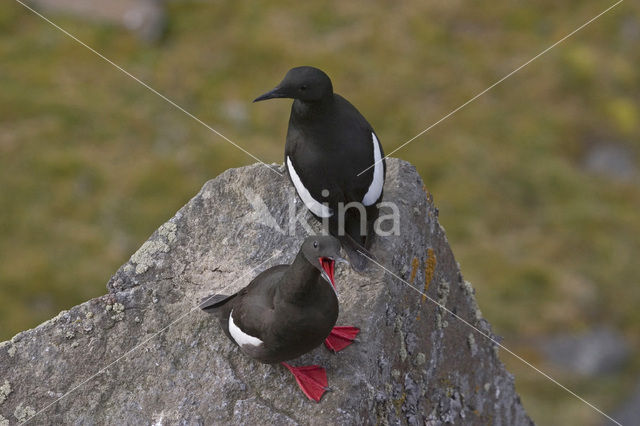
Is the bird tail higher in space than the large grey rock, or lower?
higher

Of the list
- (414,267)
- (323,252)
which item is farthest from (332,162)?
(323,252)

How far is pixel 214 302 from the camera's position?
5.28 meters

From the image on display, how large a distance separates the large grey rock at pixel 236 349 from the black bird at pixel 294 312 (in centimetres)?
26

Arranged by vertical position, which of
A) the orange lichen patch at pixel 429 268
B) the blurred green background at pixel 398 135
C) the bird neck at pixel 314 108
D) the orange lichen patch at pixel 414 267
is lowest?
the blurred green background at pixel 398 135

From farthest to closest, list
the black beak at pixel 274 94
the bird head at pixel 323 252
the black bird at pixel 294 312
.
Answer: the black beak at pixel 274 94 → the black bird at pixel 294 312 → the bird head at pixel 323 252

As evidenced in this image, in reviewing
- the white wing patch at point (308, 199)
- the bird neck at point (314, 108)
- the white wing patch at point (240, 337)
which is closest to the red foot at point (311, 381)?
the white wing patch at point (240, 337)

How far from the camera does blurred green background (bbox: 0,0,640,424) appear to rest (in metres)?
12.6

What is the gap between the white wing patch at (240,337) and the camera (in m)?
4.87

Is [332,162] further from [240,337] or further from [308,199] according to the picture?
[240,337]

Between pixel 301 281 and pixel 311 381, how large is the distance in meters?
0.81

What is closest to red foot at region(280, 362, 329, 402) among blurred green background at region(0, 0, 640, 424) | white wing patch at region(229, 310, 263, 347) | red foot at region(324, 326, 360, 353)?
red foot at region(324, 326, 360, 353)

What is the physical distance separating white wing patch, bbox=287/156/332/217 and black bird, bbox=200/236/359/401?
28.0 inches

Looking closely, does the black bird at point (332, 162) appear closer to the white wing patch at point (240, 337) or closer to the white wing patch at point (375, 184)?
the white wing patch at point (375, 184)

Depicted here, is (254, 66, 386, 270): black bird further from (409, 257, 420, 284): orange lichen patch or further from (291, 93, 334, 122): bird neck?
(409, 257, 420, 284): orange lichen patch
